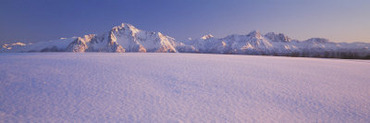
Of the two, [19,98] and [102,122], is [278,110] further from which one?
[19,98]

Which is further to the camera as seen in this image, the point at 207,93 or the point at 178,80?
the point at 178,80

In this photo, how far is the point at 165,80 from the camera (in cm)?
744

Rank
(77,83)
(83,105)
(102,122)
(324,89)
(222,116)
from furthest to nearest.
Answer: (324,89)
(77,83)
(83,105)
(222,116)
(102,122)

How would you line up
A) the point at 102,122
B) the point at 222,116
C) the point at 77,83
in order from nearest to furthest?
the point at 102,122 → the point at 222,116 → the point at 77,83

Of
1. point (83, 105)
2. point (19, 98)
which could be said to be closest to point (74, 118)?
point (83, 105)

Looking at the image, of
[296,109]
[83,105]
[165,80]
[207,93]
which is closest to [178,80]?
[165,80]

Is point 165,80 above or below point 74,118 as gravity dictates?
above

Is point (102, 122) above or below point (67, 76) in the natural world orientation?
below

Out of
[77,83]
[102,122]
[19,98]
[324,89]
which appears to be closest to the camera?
[102,122]

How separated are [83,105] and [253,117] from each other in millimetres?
4728

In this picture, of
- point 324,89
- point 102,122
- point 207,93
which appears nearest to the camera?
point 102,122

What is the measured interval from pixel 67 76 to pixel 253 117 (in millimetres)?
7478

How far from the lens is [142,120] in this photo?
14.2ft

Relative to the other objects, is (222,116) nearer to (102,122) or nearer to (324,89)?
(102,122)
